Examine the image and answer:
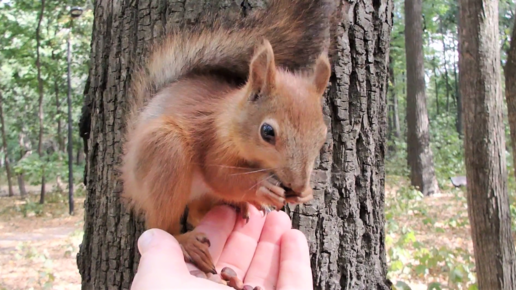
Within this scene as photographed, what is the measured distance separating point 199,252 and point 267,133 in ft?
1.78

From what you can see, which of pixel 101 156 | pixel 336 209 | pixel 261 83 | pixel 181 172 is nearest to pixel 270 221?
pixel 336 209

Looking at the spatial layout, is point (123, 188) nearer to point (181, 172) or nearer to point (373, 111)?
point (181, 172)

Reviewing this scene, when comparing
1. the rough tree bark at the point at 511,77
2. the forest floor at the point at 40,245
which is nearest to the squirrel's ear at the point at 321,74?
the rough tree bark at the point at 511,77

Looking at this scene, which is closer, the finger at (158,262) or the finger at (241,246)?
the finger at (158,262)

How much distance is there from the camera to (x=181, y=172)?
170cm

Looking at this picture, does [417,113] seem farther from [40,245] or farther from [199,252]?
[199,252]

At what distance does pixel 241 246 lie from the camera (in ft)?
6.17

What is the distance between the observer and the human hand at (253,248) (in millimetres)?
1499

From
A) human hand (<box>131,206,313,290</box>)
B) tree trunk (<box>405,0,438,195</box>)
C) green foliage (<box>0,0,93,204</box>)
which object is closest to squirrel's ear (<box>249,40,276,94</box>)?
human hand (<box>131,206,313,290</box>)

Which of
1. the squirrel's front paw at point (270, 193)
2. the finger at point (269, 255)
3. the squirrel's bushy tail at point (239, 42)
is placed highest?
the squirrel's bushy tail at point (239, 42)

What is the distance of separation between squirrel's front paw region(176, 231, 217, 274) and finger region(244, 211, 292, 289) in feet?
0.59

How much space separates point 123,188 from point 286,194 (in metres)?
0.77

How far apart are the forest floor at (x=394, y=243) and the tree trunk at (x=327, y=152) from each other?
152cm

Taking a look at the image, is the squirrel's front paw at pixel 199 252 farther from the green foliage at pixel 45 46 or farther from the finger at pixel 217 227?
A: the green foliage at pixel 45 46
